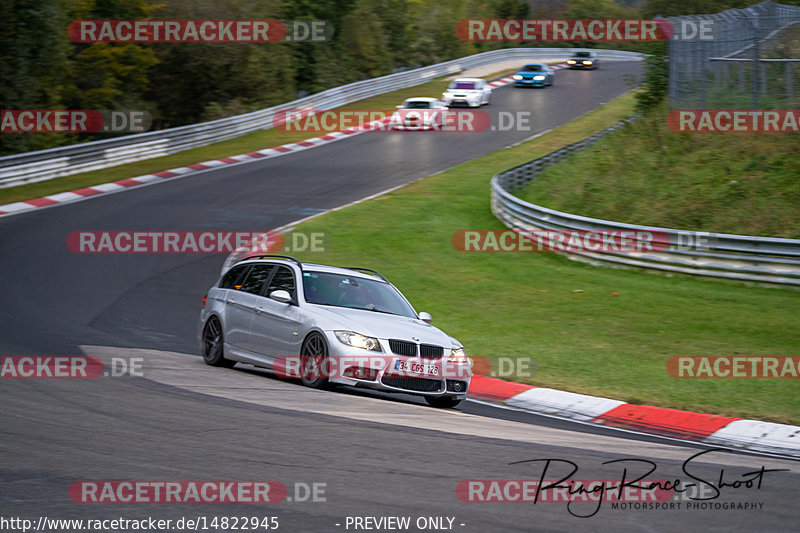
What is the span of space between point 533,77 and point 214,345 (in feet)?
146

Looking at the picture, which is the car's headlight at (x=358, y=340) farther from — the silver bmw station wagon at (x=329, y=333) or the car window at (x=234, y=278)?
the car window at (x=234, y=278)

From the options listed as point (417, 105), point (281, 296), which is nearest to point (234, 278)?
point (281, 296)

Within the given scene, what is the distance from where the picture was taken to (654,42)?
107ft

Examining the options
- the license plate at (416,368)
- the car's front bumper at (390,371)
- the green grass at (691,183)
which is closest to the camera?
the car's front bumper at (390,371)

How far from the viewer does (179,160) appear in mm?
33469

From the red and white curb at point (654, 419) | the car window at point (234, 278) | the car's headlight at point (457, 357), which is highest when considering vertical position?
the car window at point (234, 278)

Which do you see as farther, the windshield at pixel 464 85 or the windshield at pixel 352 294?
the windshield at pixel 464 85

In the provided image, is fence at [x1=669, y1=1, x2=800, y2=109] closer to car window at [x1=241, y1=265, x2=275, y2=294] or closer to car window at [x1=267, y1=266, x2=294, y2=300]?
car window at [x1=241, y1=265, x2=275, y2=294]

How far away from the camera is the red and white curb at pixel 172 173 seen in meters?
24.9

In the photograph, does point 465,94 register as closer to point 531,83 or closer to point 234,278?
point 531,83

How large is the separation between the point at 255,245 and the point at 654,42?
18.0 m

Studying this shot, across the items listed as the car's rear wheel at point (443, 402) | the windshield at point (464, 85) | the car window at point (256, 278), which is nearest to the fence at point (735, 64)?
the car window at point (256, 278)

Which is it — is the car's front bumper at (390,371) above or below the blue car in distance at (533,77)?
above

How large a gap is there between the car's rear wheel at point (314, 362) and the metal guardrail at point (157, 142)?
1997 centimetres
